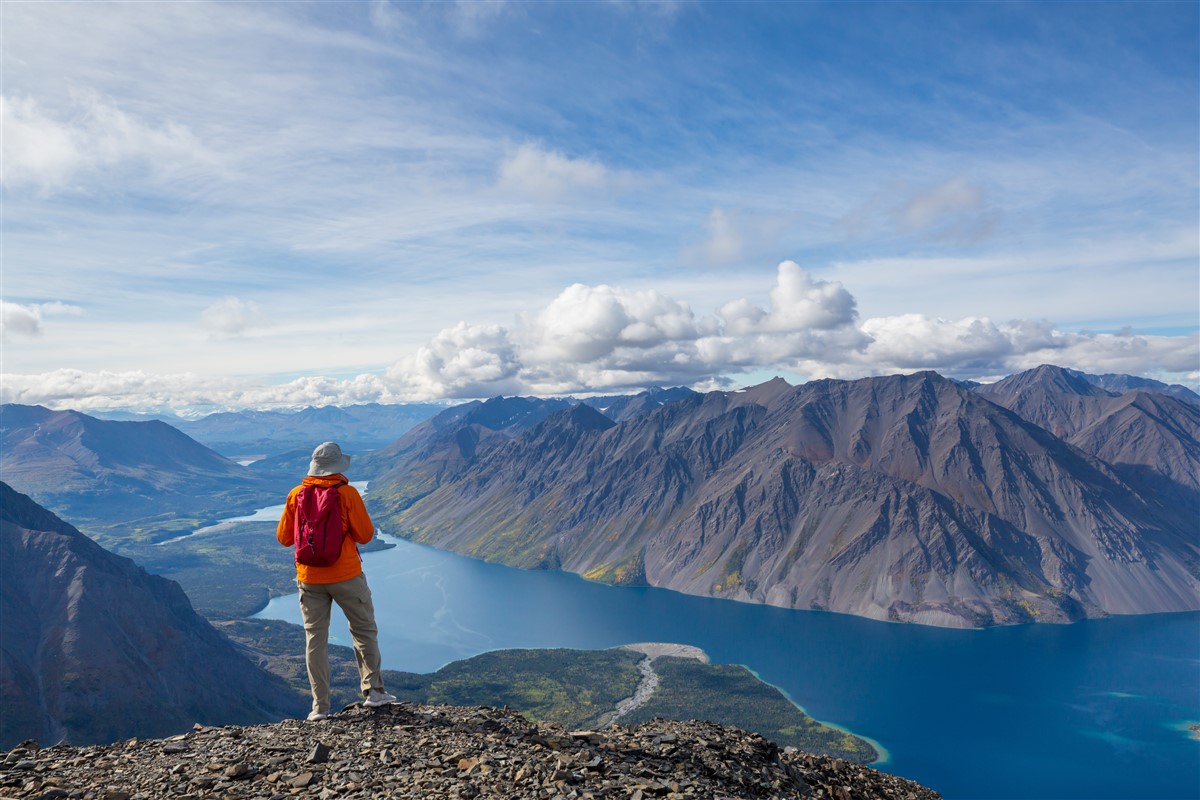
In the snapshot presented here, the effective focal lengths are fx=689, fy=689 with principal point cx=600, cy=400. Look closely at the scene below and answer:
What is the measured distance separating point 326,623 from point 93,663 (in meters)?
196

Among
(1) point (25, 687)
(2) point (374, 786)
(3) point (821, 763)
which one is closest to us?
(2) point (374, 786)

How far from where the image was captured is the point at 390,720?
1803cm

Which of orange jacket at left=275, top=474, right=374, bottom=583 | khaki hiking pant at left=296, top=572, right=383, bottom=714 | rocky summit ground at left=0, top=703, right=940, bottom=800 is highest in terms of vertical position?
orange jacket at left=275, top=474, right=374, bottom=583

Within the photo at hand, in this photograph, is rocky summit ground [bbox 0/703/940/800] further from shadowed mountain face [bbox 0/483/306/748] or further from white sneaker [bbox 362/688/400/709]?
shadowed mountain face [bbox 0/483/306/748]

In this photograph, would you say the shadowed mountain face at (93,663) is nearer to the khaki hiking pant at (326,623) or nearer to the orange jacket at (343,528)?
the khaki hiking pant at (326,623)

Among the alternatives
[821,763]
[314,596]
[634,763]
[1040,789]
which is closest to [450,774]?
[634,763]

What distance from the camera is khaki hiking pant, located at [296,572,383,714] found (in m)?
17.7

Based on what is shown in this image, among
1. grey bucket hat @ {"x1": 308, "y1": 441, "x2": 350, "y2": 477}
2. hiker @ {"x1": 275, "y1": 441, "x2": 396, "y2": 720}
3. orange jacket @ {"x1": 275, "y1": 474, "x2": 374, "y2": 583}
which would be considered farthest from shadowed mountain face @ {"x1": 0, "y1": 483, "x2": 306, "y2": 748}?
grey bucket hat @ {"x1": 308, "y1": 441, "x2": 350, "y2": 477}

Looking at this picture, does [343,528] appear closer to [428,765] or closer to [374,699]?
[374,699]

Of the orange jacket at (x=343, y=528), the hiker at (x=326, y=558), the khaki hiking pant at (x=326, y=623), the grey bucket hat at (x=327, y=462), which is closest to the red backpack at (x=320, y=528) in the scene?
the hiker at (x=326, y=558)

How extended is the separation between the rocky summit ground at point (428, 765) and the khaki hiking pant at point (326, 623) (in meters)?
1.13

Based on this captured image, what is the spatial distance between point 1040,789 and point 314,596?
221m

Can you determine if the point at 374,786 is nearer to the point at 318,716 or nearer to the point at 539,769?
the point at 539,769

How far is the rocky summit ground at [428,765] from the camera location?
13438 millimetres
